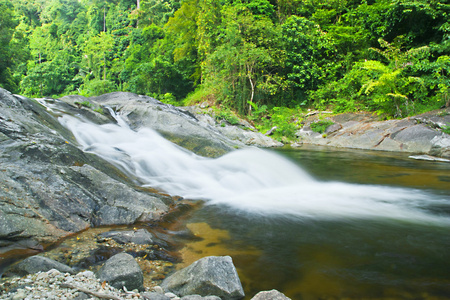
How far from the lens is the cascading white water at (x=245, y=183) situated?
538 centimetres

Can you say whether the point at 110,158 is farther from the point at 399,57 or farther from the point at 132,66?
the point at 132,66

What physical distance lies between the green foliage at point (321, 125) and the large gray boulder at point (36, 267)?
599 inches

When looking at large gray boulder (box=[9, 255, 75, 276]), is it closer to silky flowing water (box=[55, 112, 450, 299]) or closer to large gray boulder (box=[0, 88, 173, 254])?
large gray boulder (box=[0, 88, 173, 254])

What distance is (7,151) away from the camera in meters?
4.36

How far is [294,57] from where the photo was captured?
757 inches

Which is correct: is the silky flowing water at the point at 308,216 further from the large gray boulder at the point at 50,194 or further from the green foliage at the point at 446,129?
the green foliage at the point at 446,129

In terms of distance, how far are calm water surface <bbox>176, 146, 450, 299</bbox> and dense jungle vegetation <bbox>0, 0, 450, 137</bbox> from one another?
36.0 ft

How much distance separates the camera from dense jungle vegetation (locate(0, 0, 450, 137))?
14.4m

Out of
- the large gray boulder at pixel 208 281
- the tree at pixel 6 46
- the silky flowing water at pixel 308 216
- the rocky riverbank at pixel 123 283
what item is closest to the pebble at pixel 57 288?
the rocky riverbank at pixel 123 283

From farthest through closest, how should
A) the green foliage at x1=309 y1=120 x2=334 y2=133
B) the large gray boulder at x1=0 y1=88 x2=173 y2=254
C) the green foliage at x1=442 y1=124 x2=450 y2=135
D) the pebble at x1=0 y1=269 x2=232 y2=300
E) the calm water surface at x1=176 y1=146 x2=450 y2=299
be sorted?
the green foliage at x1=309 y1=120 x2=334 y2=133 → the green foliage at x1=442 y1=124 x2=450 y2=135 → the large gray boulder at x1=0 y1=88 x2=173 y2=254 → the calm water surface at x1=176 y1=146 x2=450 y2=299 → the pebble at x1=0 y1=269 x2=232 y2=300

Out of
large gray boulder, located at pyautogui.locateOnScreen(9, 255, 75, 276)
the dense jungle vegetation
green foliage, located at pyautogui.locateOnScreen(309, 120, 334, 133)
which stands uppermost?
the dense jungle vegetation

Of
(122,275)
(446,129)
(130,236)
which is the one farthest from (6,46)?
(446,129)

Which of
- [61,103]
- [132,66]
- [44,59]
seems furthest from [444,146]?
[44,59]

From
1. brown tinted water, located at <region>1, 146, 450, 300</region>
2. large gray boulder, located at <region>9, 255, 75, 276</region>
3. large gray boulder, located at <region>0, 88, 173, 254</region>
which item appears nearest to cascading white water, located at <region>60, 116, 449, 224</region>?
brown tinted water, located at <region>1, 146, 450, 300</region>
